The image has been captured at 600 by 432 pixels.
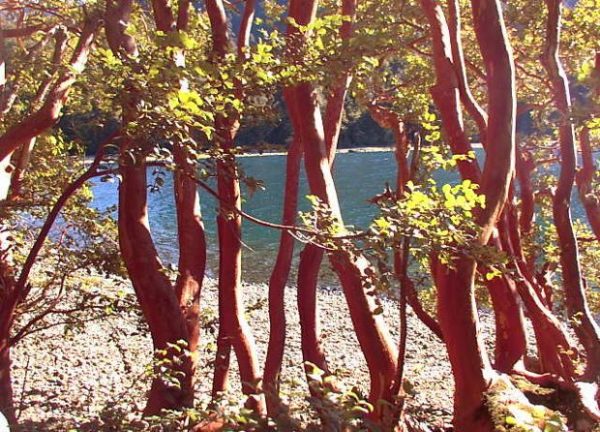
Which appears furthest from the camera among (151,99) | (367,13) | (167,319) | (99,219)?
(367,13)

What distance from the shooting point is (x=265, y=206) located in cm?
2834

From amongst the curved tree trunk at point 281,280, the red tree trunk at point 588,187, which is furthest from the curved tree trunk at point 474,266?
the red tree trunk at point 588,187

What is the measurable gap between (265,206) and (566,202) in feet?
78.4

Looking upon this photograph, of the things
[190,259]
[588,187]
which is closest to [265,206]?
[588,187]

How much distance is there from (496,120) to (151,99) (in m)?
2.07

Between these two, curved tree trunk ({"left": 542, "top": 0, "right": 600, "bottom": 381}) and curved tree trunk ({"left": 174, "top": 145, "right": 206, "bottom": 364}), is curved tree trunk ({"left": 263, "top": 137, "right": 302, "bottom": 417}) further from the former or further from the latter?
curved tree trunk ({"left": 542, "top": 0, "right": 600, "bottom": 381})

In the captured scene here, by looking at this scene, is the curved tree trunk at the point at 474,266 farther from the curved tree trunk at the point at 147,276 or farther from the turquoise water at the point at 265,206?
the turquoise water at the point at 265,206

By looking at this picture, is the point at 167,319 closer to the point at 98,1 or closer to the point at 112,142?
the point at 112,142

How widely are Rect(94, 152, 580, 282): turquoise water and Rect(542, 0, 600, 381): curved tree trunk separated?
3159 millimetres

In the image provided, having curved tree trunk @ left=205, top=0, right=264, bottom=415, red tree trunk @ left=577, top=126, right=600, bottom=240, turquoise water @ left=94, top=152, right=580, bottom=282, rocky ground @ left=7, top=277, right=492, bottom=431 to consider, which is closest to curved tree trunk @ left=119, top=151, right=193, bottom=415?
curved tree trunk @ left=205, top=0, right=264, bottom=415

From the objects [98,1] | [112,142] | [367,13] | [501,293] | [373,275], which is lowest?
[501,293]

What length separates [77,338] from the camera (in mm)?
12211

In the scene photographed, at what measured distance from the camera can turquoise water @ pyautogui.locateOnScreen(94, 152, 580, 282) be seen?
18.9m

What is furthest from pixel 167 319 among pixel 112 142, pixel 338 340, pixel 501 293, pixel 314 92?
pixel 338 340
